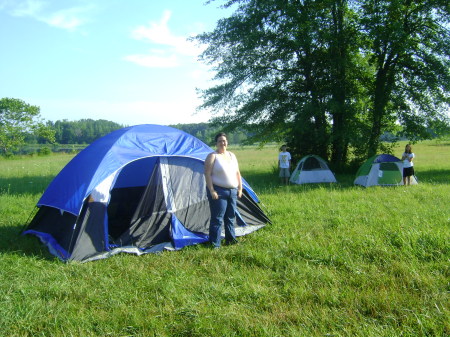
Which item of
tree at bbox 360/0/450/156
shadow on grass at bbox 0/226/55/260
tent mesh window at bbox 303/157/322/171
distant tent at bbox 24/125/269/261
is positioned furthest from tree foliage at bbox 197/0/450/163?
shadow on grass at bbox 0/226/55/260

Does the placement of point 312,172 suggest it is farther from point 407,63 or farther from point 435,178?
point 407,63

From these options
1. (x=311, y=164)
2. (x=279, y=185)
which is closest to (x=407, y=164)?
(x=311, y=164)

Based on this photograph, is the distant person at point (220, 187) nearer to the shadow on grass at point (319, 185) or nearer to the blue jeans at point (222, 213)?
the blue jeans at point (222, 213)

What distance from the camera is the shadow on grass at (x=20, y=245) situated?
17.1 ft

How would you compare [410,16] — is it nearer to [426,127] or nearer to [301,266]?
[426,127]

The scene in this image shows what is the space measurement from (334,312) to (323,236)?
7.42 feet

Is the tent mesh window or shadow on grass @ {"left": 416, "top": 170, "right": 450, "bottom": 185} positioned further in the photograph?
the tent mesh window

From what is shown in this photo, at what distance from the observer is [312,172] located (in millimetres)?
12336

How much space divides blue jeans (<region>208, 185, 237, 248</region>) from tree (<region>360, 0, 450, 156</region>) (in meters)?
10.0

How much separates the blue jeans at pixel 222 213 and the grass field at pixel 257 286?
257 mm

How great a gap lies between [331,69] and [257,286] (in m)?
11.6

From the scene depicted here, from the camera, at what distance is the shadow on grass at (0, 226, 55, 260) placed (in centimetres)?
523

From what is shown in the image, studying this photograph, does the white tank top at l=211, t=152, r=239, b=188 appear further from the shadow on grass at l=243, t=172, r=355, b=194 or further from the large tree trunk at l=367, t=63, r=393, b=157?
the large tree trunk at l=367, t=63, r=393, b=157

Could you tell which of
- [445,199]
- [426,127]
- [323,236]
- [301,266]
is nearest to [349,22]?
[426,127]
